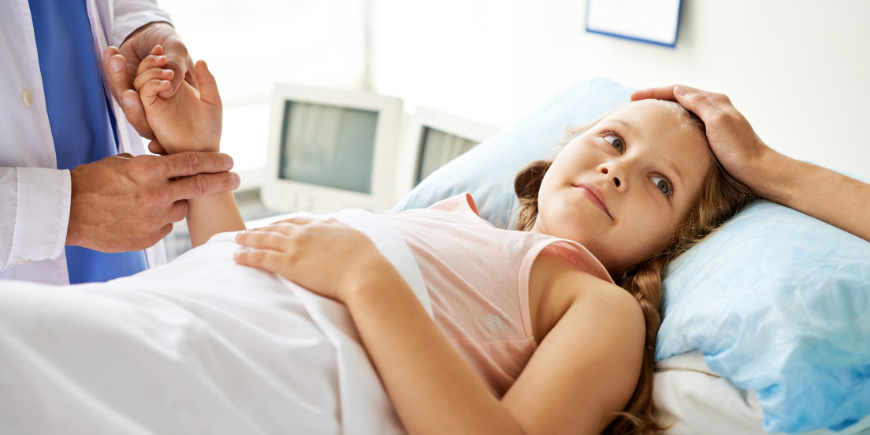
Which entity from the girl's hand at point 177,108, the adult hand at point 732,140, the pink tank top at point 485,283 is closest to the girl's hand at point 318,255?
the pink tank top at point 485,283

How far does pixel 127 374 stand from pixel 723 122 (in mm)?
901

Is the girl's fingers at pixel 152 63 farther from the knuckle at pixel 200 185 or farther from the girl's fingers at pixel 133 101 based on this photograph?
the knuckle at pixel 200 185

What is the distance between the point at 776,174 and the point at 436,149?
1138 mm

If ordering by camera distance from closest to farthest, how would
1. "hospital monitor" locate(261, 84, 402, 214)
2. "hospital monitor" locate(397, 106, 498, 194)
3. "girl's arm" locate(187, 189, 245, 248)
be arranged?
"girl's arm" locate(187, 189, 245, 248) < "hospital monitor" locate(397, 106, 498, 194) < "hospital monitor" locate(261, 84, 402, 214)

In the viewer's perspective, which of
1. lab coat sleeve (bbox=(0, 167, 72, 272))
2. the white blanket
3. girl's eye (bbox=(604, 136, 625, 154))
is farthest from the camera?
girl's eye (bbox=(604, 136, 625, 154))

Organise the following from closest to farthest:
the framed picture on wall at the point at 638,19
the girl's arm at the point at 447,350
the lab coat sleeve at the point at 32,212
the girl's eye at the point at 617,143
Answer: the girl's arm at the point at 447,350 → the lab coat sleeve at the point at 32,212 → the girl's eye at the point at 617,143 → the framed picture on wall at the point at 638,19

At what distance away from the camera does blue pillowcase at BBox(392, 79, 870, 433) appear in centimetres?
56

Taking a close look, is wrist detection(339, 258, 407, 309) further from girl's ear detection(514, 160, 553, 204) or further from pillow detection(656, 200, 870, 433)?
girl's ear detection(514, 160, 553, 204)

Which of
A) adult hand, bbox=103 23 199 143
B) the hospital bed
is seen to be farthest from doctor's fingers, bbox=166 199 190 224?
the hospital bed

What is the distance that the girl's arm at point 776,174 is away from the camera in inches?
29.6

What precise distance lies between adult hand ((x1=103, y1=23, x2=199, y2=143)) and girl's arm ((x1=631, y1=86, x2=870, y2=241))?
0.94m

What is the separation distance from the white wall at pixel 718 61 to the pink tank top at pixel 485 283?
0.54 m

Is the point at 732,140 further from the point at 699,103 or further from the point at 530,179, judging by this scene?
the point at 530,179

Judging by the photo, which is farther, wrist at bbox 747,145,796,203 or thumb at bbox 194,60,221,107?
thumb at bbox 194,60,221,107
